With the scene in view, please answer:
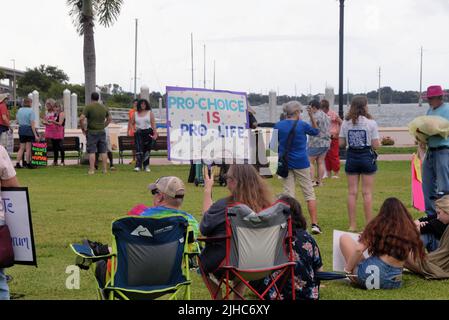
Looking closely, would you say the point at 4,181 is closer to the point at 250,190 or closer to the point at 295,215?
the point at 250,190

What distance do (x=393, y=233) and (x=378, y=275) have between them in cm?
43

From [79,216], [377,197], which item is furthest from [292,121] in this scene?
[377,197]

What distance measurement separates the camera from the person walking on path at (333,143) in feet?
58.4

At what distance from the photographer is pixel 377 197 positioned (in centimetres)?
1502

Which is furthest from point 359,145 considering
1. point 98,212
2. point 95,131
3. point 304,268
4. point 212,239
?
point 95,131

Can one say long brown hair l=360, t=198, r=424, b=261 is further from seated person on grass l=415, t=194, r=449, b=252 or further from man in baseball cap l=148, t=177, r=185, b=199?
man in baseball cap l=148, t=177, r=185, b=199

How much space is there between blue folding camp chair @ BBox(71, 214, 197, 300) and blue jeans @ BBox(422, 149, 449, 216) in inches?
194

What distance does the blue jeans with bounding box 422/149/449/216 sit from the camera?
1040cm

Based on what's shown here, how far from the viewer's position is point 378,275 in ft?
25.4

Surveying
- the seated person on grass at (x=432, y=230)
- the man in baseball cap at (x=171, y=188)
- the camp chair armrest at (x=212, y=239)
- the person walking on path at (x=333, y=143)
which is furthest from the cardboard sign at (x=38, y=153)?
the camp chair armrest at (x=212, y=239)

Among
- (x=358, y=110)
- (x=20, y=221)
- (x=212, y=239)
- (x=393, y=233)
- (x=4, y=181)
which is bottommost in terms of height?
(x=393, y=233)

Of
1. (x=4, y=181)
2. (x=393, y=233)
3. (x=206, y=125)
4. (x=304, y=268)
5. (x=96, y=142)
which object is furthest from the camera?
(x=96, y=142)

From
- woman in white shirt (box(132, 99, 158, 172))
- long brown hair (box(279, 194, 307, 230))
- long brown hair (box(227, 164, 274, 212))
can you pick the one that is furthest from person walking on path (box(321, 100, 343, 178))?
long brown hair (box(227, 164, 274, 212))

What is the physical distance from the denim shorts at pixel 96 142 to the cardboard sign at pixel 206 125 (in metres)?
8.49
